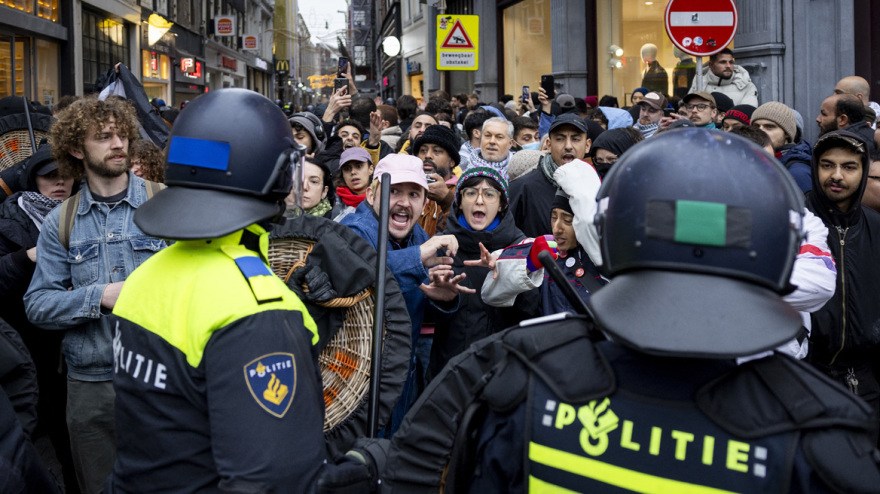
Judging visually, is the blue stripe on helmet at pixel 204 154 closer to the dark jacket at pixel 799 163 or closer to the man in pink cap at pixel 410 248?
the man in pink cap at pixel 410 248

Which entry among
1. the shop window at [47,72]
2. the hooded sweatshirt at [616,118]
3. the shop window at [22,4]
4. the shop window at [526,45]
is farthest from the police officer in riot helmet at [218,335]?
the shop window at [47,72]

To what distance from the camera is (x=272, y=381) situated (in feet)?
5.70

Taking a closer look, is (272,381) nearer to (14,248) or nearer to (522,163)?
(14,248)

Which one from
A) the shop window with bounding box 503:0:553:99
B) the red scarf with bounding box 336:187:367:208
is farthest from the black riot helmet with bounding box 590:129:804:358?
the shop window with bounding box 503:0:553:99

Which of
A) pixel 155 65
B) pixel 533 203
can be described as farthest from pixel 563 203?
pixel 155 65

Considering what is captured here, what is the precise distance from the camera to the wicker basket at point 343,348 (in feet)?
9.34

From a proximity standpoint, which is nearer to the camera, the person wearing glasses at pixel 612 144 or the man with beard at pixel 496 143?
the person wearing glasses at pixel 612 144

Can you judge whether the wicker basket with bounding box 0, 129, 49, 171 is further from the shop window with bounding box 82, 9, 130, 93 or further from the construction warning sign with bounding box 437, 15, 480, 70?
the shop window with bounding box 82, 9, 130, 93

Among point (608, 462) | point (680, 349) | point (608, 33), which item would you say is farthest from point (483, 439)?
point (608, 33)

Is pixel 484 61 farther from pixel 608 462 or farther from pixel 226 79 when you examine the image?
pixel 226 79

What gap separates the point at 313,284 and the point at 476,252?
5.23ft

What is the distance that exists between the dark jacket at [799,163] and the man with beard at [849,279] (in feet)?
3.35

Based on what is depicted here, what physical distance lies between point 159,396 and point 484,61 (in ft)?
65.5

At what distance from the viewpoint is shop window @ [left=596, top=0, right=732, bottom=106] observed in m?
12.0
